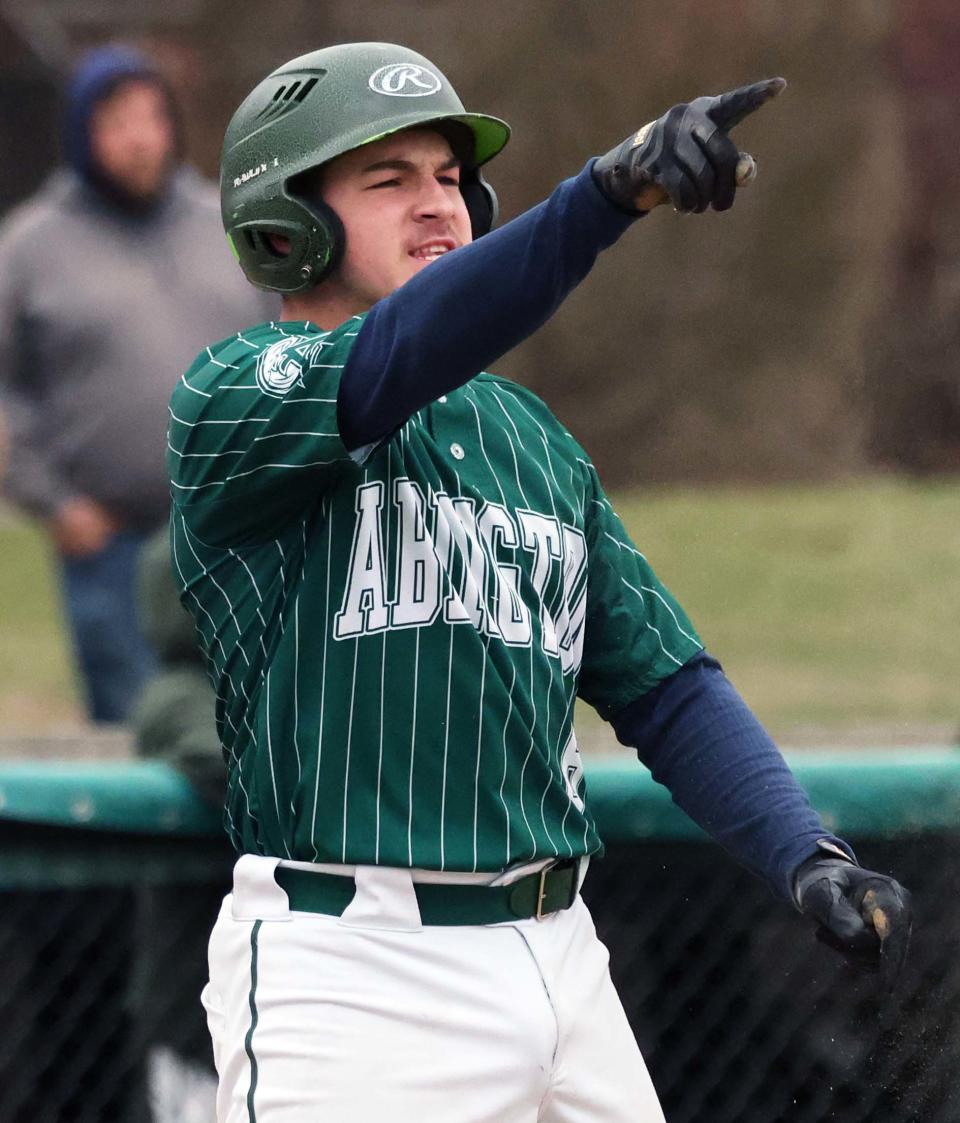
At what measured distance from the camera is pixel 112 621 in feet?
19.2

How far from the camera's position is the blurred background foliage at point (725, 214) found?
38.3 ft

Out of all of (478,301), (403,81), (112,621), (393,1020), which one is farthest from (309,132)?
(112,621)

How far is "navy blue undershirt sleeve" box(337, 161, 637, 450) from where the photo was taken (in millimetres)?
2072

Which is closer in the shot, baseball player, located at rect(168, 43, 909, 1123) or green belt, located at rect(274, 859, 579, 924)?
baseball player, located at rect(168, 43, 909, 1123)

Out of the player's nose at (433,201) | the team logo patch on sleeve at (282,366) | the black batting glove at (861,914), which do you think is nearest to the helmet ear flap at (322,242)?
the player's nose at (433,201)

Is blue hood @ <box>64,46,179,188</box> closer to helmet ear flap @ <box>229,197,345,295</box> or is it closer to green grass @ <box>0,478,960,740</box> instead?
green grass @ <box>0,478,960,740</box>

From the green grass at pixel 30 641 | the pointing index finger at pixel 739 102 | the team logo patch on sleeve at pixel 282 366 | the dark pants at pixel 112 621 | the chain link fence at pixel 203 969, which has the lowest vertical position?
the green grass at pixel 30 641

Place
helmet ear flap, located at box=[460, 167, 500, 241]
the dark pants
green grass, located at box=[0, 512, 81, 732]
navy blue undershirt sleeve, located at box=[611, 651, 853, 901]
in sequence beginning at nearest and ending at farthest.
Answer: navy blue undershirt sleeve, located at box=[611, 651, 853, 901], helmet ear flap, located at box=[460, 167, 500, 241], the dark pants, green grass, located at box=[0, 512, 81, 732]

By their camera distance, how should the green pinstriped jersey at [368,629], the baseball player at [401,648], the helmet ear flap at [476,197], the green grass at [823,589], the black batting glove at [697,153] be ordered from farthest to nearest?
1. the green grass at [823,589]
2. the helmet ear flap at [476,197]
3. the green pinstriped jersey at [368,629]
4. the baseball player at [401,648]
5. the black batting glove at [697,153]

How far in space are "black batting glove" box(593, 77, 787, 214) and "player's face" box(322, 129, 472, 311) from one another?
1.67ft

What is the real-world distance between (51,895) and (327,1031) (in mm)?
1299

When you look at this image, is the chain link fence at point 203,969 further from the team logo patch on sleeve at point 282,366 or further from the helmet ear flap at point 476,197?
the team logo patch on sleeve at point 282,366

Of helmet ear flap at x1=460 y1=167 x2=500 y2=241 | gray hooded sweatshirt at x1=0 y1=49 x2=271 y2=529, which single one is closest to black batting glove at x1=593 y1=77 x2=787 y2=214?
helmet ear flap at x1=460 y1=167 x2=500 y2=241

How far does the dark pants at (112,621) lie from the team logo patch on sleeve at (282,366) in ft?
12.1
